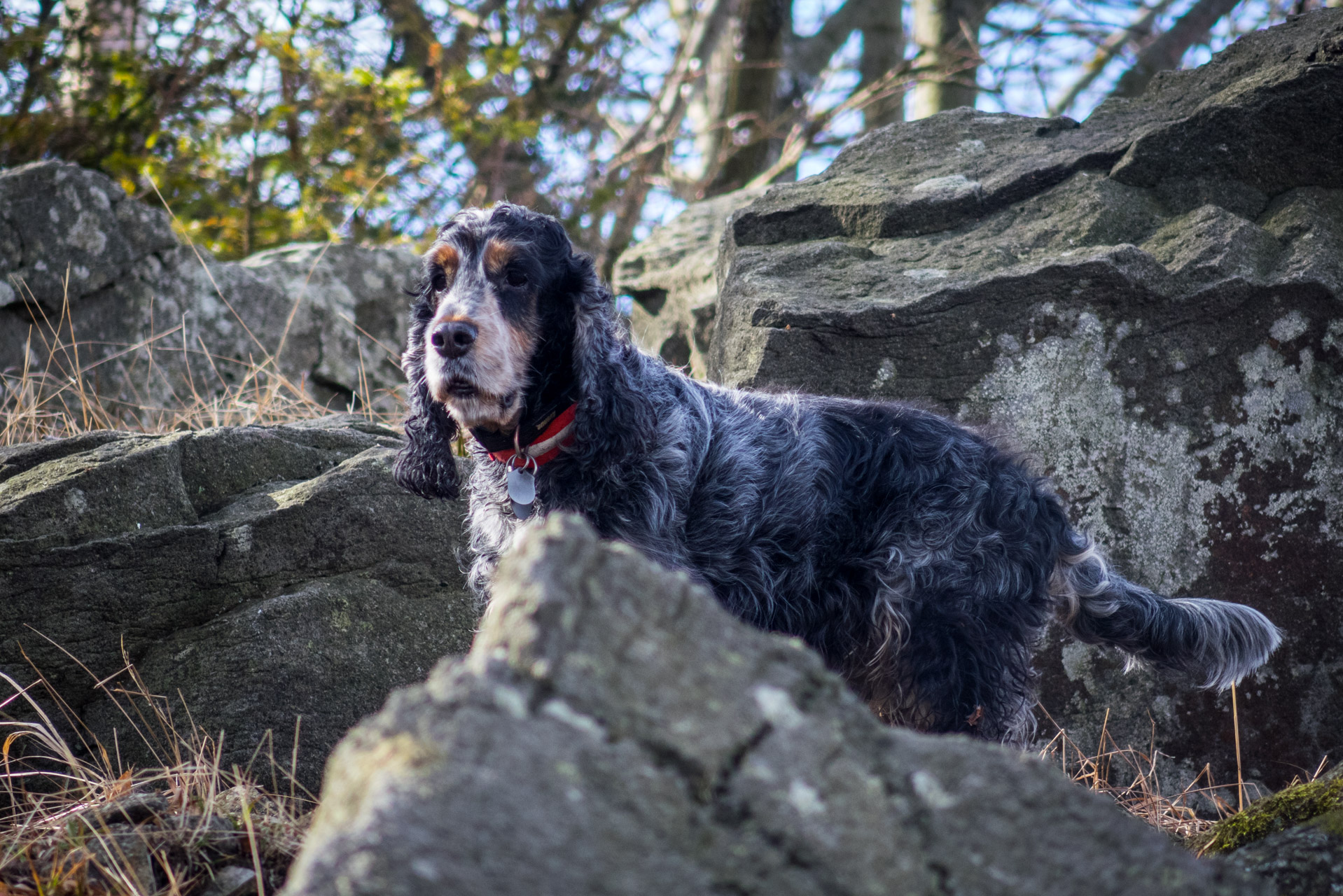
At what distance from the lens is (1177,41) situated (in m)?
12.9

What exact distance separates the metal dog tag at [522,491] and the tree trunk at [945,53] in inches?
348

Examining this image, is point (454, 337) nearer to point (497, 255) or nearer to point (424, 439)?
point (497, 255)

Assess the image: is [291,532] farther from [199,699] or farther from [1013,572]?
[1013,572]

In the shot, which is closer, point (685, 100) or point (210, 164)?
point (210, 164)

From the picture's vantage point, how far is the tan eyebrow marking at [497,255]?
3207 millimetres

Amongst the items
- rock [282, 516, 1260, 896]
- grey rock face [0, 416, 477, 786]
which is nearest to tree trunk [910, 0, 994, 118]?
grey rock face [0, 416, 477, 786]

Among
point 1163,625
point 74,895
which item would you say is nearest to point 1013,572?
point 1163,625

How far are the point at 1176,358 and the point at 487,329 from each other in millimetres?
2835

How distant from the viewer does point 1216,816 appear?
3902 millimetres

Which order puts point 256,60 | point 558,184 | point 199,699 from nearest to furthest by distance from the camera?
point 199,699 → point 256,60 → point 558,184

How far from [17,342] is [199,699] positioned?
3.76 metres

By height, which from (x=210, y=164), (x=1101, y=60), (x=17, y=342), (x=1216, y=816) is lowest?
(x=1216, y=816)

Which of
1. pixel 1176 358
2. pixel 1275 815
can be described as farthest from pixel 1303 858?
pixel 1176 358

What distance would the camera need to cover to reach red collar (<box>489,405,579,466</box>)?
3285 millimetres
